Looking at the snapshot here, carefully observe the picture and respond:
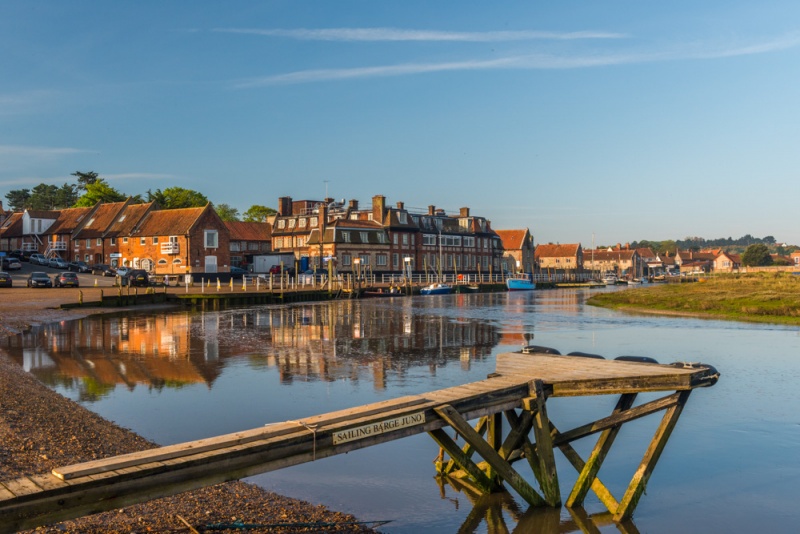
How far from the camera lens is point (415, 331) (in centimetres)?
4338

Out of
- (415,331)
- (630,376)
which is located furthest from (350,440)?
(415,331)

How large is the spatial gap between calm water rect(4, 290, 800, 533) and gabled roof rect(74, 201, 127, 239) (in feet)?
186

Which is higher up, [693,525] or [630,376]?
[630,376]

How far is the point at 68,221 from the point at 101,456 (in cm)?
10305

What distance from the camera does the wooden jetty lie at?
8.29 m

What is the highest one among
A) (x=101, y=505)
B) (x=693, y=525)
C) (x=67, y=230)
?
(x=67, y=230)

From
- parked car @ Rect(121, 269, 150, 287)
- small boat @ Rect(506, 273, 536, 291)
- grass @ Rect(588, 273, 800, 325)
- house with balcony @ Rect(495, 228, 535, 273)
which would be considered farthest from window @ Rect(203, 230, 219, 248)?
house with balcony @ Rect(495, 228, 535, 273)

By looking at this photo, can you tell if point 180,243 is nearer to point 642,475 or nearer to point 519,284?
point 519,284

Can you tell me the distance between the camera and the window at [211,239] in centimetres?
8850

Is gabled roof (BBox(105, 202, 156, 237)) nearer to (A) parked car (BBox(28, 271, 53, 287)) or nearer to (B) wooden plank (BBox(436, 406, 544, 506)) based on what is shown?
(A) parked car (BBox(28, 271, 53, 287))

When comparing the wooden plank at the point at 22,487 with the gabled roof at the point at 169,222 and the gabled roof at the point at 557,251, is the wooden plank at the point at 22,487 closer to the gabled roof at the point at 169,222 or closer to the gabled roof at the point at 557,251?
the gabled roof at the point at 169,222

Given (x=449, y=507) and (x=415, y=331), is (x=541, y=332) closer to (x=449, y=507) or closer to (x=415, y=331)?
(x=415, y=331)

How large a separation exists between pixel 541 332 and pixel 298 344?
15506 millimetres

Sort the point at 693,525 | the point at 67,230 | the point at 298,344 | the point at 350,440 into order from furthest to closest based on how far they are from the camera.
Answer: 1. the point at 67,230
2. the point at 298,344
3. the point at 693,525
4. the point at 350,440
